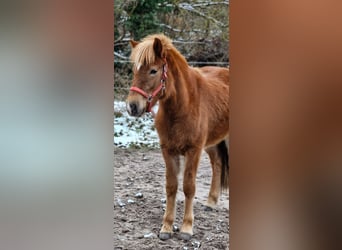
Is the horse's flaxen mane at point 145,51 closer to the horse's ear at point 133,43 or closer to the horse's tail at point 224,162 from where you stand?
the horse's ear at point 133,43

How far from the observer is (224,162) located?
69.5 inches

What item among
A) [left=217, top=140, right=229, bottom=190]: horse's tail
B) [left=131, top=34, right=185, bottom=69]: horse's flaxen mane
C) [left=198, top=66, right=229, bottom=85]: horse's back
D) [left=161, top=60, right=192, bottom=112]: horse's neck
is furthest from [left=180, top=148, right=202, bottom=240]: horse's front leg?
[left=131, top=34, right=185, bottom=69]: horse's flaxen mane

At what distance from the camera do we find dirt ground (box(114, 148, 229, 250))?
1752 mm

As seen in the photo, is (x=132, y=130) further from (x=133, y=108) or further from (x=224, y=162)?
(x=224, y=162)

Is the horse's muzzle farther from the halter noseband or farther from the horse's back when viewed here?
the horse's back

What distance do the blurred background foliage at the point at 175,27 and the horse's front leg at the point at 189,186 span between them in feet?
1.36

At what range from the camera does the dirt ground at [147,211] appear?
1.75m

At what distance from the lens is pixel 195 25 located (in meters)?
1.76

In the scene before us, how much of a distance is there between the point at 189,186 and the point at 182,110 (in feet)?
1.14
